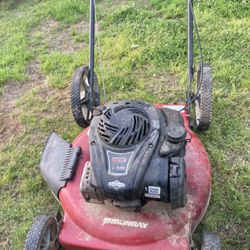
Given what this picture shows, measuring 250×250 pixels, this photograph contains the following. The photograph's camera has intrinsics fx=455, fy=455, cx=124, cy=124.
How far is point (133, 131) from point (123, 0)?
2952 mm

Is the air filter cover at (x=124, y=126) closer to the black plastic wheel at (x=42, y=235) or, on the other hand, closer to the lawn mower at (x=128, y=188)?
the lawn mower at (x=128, y=188)

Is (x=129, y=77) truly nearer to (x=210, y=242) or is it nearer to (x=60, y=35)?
(x=60, y=35)

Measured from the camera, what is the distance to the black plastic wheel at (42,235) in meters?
2.02

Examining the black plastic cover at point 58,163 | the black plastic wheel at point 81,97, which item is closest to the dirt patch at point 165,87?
the black plastic wheel at point 81,97

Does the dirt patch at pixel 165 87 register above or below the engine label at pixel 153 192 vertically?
below

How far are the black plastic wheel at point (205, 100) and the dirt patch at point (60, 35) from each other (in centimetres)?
158

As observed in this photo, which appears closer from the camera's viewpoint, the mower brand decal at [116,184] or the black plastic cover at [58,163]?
the mower brand decal at [116,184]

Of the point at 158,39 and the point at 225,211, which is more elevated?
the point at 158,39

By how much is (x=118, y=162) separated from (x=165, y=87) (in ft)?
5.15

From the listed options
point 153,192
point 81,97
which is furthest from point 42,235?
point 81,97

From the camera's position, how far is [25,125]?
3.29m

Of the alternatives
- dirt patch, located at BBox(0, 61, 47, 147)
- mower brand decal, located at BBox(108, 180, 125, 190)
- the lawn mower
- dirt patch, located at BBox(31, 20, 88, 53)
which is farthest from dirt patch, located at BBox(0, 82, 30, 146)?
mower brand decal, located at BBox(108, 180, 125, 190)

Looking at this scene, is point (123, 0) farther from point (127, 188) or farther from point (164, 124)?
point (127, 188)

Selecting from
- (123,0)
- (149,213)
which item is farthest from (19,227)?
(123,0)
